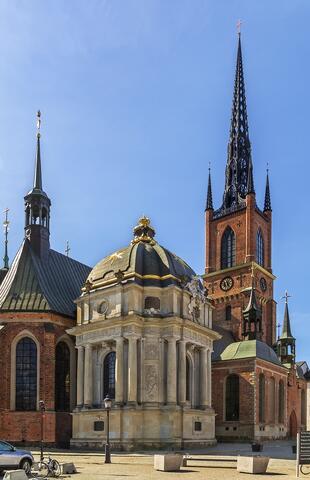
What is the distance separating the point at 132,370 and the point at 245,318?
79.3 feet

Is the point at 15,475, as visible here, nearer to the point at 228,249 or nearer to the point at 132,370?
the point at 132,370

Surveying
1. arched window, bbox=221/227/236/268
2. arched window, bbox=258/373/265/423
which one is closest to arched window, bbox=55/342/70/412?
arched window, bbox=258/373/265/423

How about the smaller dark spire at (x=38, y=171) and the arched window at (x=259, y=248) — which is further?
the arched window at (x=259, y=248)

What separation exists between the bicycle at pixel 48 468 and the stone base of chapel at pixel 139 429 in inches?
620

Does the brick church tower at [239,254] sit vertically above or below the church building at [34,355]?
above

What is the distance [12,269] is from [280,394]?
97.8 feet

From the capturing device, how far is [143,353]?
39.3 m

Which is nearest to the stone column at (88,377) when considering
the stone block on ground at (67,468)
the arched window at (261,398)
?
the stone block on ground at (67,468)

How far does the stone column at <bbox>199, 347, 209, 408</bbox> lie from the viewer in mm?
42688

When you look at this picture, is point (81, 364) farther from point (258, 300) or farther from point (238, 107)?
point (238, 107)

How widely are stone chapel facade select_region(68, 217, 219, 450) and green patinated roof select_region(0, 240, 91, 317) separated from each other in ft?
9.32

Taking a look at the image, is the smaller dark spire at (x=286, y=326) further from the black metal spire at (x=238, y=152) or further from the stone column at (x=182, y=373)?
the stone column at (x=182, y=373)

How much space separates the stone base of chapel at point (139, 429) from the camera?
1474 inches

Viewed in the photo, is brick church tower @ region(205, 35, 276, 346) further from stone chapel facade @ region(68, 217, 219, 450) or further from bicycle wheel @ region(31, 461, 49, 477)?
A: bicycle wheel @ region(31, 461, 49, 477)
